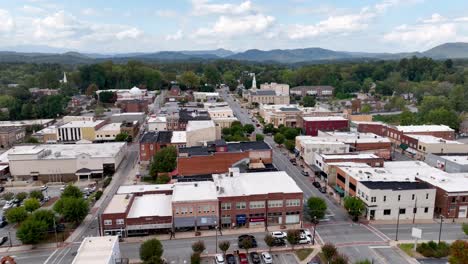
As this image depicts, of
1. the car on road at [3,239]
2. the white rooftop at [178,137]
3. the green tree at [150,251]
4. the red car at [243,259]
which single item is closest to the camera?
the green tree at [150,251]

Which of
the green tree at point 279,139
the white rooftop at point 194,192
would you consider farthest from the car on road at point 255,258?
the green tree at point 279,139

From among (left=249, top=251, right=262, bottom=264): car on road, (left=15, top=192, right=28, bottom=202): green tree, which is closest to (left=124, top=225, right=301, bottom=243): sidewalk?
(left=249, top=251, right=262, bottom=264): car on road

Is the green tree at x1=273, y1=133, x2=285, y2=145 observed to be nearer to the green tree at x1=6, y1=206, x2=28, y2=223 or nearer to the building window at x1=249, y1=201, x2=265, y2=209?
the building window at x1=249, y1=201, x2=265, y2=209

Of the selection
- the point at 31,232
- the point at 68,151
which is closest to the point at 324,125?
the point at 68,151

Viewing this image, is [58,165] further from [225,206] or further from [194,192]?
[225,206]

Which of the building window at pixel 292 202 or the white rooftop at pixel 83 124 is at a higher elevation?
the white rooftop at pixel 83 124

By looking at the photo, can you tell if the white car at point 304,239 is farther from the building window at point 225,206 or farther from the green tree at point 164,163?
the green tree at point 164,163

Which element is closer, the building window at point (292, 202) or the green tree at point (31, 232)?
the green tree at point (31, 232)

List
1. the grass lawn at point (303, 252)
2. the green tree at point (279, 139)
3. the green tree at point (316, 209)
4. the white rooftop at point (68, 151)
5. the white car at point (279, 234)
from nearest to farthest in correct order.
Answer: the grass lawn at point (303, 252)
the white car at point (279, 234)
the green tree at point (316, 209)
the white rooftop at point (68, 151)
the green tree at point (279, 139)
